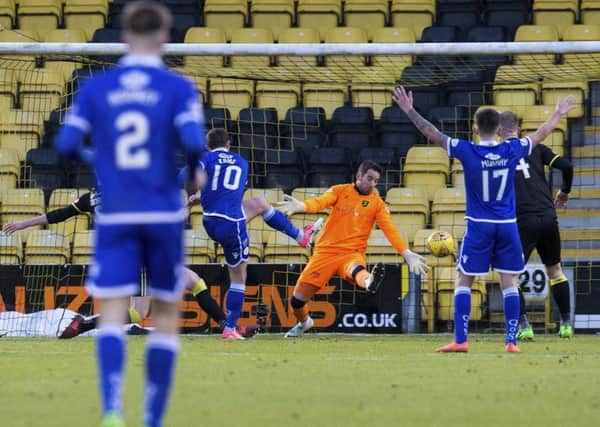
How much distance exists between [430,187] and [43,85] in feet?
18.8

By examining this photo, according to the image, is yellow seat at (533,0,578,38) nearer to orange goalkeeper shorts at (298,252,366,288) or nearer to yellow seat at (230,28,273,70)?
yellow seat at (230,28,273,70)

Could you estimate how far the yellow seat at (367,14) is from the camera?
2109 cm

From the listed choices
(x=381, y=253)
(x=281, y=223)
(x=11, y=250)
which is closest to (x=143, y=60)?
(x=281, y=223)

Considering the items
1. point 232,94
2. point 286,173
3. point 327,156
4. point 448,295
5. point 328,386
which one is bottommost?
point 328,386

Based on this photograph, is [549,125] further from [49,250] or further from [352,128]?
[49,250]

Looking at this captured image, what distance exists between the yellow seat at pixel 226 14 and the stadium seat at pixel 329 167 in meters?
4.33

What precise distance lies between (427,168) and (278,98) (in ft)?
8.61

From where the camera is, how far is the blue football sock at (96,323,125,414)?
5.64 metres

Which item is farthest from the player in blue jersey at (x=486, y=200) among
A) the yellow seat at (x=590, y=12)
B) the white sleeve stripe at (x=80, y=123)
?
the yellow seat at (x=590, y=12)

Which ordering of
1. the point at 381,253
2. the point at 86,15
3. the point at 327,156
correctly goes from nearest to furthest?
1. the point at 381,253
2. the point at 327,156
3. the point at 86,15

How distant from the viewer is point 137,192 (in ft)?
19.0

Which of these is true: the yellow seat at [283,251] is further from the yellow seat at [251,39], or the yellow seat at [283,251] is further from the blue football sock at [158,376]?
the blue football sock at [158,376]

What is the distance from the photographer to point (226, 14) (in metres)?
21.4

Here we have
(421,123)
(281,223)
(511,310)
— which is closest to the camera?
(421,123)
